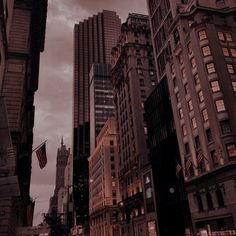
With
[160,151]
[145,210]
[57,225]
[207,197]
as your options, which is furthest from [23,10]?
[57,225]

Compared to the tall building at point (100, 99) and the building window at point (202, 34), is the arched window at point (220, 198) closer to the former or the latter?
the building window at point (202, 34)

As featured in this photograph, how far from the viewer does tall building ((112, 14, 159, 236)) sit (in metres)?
84.7

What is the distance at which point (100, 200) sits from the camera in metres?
120

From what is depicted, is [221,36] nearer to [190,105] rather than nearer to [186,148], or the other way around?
[190,105]

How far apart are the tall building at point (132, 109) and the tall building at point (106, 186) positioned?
15077mm

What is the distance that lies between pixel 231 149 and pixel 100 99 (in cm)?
13898

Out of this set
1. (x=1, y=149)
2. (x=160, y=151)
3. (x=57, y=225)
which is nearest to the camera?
(x=1, y=149)

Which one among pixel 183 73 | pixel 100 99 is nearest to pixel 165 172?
pixel 183 73

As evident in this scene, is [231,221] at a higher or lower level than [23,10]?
lower

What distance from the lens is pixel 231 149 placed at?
147 feet

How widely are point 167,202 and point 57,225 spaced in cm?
7952

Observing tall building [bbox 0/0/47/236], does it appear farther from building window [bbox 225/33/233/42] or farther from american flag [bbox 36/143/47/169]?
building window [bbox 225/33/233/42]

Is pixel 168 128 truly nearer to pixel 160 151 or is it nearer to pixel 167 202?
pixel 160 151

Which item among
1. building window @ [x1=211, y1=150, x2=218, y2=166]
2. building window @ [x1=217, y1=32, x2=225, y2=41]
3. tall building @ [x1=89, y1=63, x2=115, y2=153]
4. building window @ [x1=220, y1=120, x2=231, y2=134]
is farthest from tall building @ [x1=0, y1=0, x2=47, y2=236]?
tall building @ [x1=89, y1=63, x2=115, y2=153]
